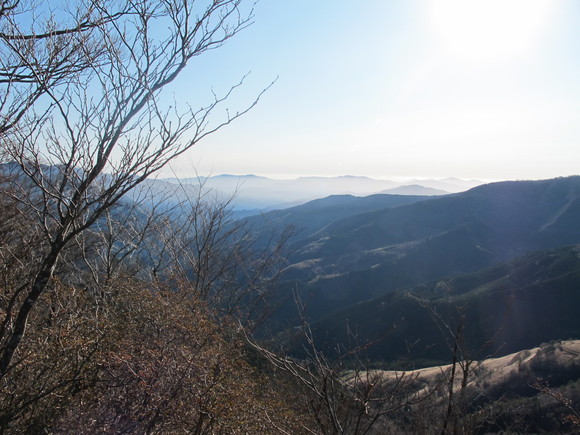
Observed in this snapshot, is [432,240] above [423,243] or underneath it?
above

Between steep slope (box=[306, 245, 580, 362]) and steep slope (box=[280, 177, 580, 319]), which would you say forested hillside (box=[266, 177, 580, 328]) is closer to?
steep slope (box=[280, 177, 580, 319])

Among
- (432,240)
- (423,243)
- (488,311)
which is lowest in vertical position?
(488,311)

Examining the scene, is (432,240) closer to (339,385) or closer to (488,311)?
(488,311)

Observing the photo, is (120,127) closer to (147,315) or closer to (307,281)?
(147,315)

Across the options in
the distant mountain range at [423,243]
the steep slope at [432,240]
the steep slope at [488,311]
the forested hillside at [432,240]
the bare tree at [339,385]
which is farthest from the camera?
the steep slope at [432,240]

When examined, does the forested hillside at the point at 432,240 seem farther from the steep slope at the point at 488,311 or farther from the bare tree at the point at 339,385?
the bare tree at the point at 339,385

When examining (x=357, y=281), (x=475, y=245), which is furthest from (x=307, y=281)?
(x=475, y=245)

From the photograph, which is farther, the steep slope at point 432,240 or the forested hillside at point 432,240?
the steep slope at point 432,240

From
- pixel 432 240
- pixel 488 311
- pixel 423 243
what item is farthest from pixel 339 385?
pixel 432 240

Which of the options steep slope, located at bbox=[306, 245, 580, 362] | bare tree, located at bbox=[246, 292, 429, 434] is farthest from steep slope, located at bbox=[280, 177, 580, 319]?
bare tree, located at bbox=[246, 292, 429, 434]

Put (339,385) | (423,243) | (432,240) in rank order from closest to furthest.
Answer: (339,385) → (432,240) → (423,243)

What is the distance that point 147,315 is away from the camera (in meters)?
5.55

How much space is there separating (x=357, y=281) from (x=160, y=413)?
68.2 meters

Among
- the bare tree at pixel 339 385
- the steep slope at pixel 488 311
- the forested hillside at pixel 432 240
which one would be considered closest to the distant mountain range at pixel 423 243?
the forested hillside at pixel 432 240
